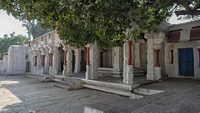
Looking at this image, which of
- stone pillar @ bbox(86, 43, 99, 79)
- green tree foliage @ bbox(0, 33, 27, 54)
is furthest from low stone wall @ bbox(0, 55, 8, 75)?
stone pillar @ bbox(86, 43, 99, 79)

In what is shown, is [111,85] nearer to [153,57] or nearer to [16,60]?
[153,57]

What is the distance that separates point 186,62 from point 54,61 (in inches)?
507

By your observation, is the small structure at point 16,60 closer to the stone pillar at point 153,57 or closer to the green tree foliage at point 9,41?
the green tree foliage at point 9,41

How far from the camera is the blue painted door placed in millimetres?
13312

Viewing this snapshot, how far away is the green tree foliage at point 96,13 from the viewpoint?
4814mm

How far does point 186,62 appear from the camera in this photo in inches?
534

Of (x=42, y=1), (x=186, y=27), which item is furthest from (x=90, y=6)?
(x=186, y=27)

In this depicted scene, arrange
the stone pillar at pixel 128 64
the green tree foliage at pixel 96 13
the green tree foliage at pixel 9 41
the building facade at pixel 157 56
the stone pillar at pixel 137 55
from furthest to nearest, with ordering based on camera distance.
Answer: the green tree foliage at pixel 9 41 → the stone pillar at pixel 137 55 → the building facade at pixel 157 56 → the stone pillar at pixel 128 64 → the green tree foliage at pixel 96 13

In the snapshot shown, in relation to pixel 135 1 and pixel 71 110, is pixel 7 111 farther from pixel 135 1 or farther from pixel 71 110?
pixel 135 1

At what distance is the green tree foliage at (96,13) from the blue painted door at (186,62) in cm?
774

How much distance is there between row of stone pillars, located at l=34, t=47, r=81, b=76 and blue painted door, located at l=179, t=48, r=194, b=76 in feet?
31.5

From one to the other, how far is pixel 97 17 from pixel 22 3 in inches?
113

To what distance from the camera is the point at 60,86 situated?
14.8m

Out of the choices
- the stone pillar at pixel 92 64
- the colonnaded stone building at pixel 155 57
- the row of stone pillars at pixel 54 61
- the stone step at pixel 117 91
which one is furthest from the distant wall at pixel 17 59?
the stone step at pixel 117 91
